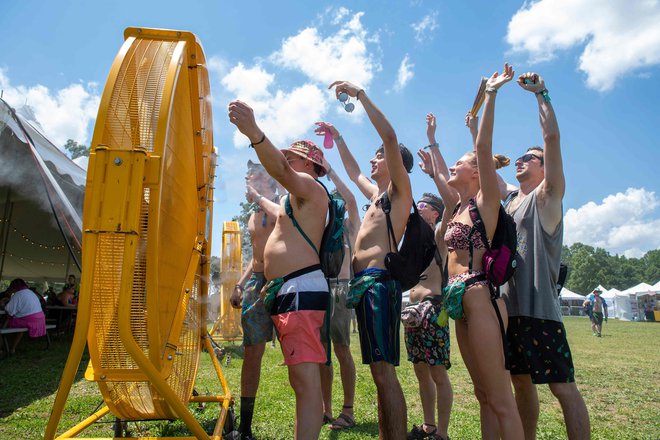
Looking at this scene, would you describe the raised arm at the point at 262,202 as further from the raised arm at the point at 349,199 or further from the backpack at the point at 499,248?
the backpack at the point at 499,248

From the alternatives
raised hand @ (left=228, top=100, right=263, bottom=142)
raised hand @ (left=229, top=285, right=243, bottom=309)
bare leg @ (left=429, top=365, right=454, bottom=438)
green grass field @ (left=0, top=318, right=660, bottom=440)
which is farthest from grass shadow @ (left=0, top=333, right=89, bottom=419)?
bare leg @ (left=429, top=365, right=454, bottom=438)

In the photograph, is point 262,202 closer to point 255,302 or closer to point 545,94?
point 255,302

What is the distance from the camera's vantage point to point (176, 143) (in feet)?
8.48

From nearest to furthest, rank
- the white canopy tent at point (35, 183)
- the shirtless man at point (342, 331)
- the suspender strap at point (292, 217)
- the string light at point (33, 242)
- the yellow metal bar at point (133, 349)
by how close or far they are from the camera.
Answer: the yellow metal bar at point (133, 349) < the suspender strap at point (292, 217) < the shirtless man at point (342, 331) < the white canopy tent at point (35, 183) < the string light at point (33, 242)

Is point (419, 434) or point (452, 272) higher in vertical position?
point (452, 272)

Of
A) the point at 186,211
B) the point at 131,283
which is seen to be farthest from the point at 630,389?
the point at 131,283

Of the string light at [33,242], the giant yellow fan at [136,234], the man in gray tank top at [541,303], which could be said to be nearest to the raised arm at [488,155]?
the man in gray tank top at [541,303]

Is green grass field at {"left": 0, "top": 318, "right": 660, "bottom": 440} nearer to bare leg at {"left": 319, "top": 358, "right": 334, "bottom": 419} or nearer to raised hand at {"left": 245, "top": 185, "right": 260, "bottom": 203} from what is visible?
bare leg at {"left": 319, "top": 358, "right": 334, "bottom": 419}

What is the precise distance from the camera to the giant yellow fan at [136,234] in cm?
195

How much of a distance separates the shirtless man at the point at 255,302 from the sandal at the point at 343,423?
29.9 inches

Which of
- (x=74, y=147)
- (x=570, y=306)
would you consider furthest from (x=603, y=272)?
(x=74, y=147)

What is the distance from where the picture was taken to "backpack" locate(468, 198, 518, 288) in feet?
8.64

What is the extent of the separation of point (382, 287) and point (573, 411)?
52.8 inches

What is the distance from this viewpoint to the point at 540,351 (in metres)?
2.82
